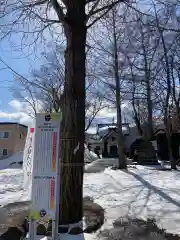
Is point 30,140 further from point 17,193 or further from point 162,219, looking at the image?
point 17,193

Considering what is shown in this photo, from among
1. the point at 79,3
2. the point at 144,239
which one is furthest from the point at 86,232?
the point at 79,3

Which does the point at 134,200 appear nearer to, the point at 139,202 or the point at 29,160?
the point at 139,202

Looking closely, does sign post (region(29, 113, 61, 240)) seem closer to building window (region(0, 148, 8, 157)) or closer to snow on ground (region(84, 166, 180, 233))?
snow on ground (region(84, 166, 180, 233))

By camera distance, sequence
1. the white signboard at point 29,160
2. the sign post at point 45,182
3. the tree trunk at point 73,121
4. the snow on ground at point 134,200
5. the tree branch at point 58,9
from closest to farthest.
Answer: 1. the sign post at point 45,182
2. the white signboard at point 29,160
3. the tree trunk at point 73,121
4. the tree branch at point 58,9
5. the snow on ground at point 134,200

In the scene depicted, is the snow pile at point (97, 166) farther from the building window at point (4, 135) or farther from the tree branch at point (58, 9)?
the building window at point (4, 135)

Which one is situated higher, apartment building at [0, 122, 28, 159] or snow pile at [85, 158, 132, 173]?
apartment building at [0, 122, 28, 159]

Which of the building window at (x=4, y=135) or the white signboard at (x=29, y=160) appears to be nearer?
the white signboard at (x=29, y=160)

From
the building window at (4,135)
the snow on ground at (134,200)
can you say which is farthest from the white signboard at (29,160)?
the building window at (4,135)

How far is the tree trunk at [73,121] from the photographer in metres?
5.11

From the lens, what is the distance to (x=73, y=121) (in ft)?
17.2

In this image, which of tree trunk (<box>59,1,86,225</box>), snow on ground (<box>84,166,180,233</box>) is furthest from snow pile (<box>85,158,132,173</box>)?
tree trunk (<box>59,1,86,225</box>)

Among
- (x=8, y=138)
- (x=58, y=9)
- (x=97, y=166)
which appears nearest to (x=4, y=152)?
(x=8, y=138)

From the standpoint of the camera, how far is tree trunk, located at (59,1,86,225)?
16.8 feet

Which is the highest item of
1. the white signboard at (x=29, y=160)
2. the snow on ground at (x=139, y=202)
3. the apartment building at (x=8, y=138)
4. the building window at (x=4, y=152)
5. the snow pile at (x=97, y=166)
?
the apartment building at (x=8, y=138)
